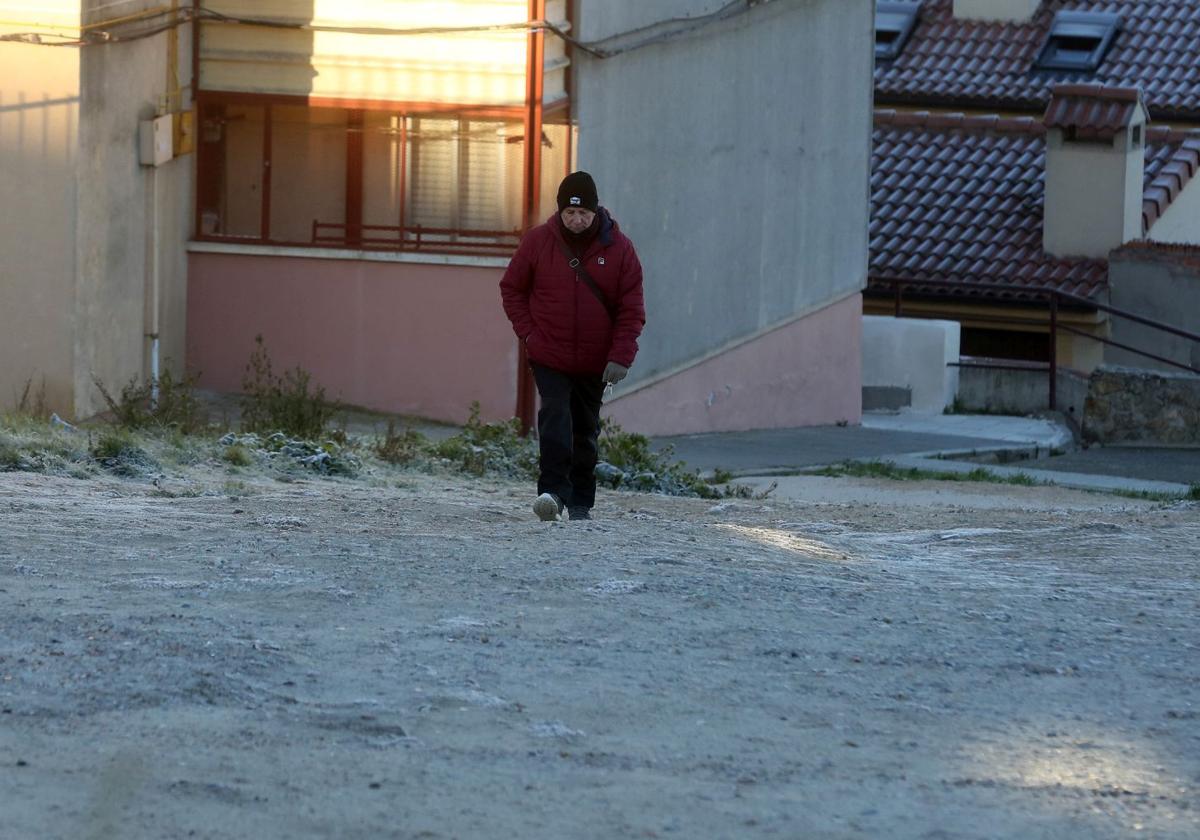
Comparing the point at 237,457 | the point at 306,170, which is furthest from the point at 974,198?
the point at 237,457

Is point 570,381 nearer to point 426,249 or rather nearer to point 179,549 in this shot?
point 179,549

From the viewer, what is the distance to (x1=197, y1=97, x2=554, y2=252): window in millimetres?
16016

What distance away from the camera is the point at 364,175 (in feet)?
53.4

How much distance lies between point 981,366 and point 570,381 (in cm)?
1267

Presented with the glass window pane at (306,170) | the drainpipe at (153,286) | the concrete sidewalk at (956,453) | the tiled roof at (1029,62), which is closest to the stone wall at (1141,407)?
the concrete sidewalk at (956,453)

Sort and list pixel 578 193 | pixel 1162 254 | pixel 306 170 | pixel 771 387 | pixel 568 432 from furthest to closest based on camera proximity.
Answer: pixel 1162 254
pixel 771 387
pixel 306 170
pixel 568 432
pixel 578 193

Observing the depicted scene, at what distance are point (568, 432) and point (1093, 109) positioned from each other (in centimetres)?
1748

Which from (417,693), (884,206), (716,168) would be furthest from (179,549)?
(884,206)

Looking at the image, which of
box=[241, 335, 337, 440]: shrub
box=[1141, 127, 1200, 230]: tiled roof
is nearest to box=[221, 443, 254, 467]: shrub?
box=[241, 335, 337, 440]: shrub

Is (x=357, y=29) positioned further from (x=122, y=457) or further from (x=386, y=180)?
(x=122, y=457)

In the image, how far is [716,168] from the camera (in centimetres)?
1780

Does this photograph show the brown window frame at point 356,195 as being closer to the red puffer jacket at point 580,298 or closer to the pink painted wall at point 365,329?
the pink painted wall at point 365,329

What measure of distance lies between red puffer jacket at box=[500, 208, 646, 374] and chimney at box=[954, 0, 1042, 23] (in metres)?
25.3

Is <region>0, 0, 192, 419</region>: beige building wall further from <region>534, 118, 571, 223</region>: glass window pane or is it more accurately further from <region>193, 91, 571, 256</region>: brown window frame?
<region>534, 118, 571, 223</region>: glass window pane
